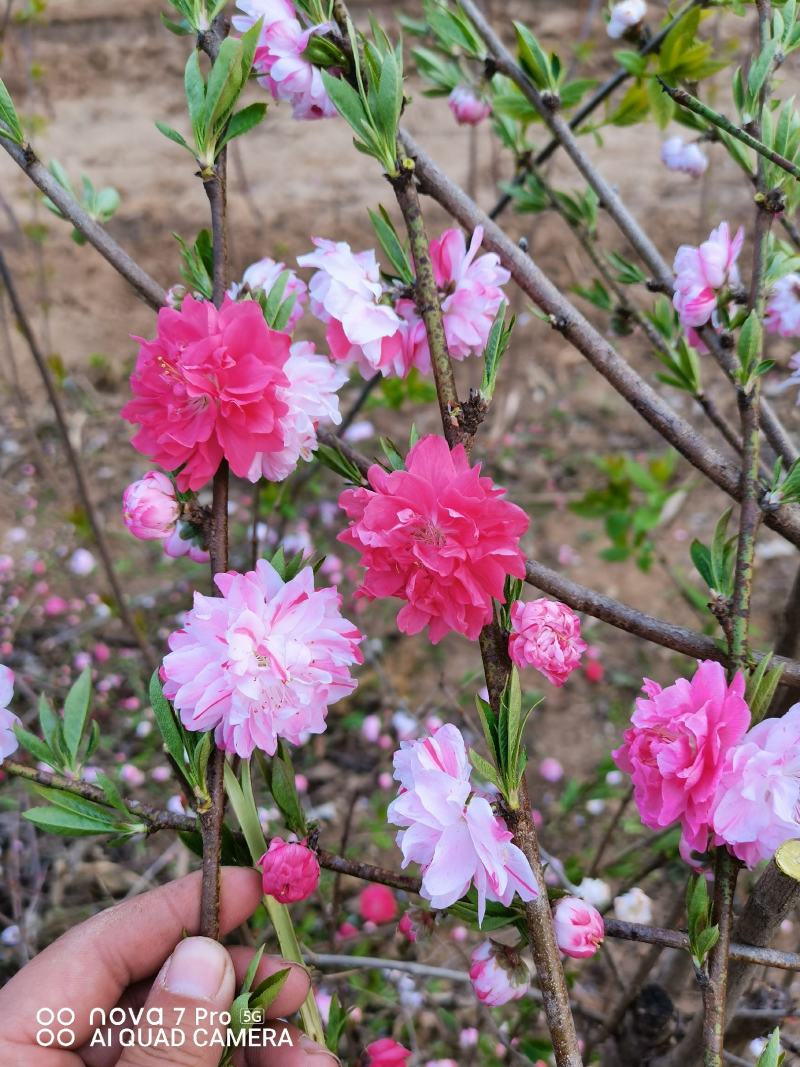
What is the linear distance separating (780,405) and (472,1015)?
7.70 ft

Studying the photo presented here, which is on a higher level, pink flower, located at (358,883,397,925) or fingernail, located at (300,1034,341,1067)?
pink flower, located at (358,883,397,925)

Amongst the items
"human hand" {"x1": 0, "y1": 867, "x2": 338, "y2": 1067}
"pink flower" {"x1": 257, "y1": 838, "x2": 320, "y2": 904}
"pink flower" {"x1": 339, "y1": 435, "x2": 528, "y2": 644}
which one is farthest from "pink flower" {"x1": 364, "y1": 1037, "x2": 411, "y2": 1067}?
"pink flower" {"x1": 339, "y1": 435, "x2": 528, "y2": 644}

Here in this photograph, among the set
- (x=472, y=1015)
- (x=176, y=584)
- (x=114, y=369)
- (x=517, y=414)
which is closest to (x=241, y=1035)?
(x=472, y=1015)

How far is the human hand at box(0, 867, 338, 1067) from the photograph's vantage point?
756mm

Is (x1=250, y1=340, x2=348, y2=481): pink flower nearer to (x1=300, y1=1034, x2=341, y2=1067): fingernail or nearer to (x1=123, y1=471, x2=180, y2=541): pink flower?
(x1=123, y1=471, x2=180, y2=541): pink flower

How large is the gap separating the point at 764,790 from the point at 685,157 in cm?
96

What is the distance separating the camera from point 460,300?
0.82 metres

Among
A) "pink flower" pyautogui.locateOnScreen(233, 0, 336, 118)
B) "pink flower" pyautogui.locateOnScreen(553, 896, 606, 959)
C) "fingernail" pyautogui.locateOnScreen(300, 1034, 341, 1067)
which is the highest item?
"pink flower" pyautogui.locateOnScreen(233, 0, 336, 118)

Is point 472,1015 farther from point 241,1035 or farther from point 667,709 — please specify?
point 667,709

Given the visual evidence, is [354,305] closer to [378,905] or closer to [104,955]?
[104,955]

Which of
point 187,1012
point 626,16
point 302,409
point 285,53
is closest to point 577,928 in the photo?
point 187,1012

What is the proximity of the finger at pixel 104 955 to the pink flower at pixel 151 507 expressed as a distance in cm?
34

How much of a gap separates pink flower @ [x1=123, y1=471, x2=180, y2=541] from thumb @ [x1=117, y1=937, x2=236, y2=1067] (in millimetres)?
369

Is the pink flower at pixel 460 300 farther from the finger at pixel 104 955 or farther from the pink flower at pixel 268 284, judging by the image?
the finger at pixel 104 955
